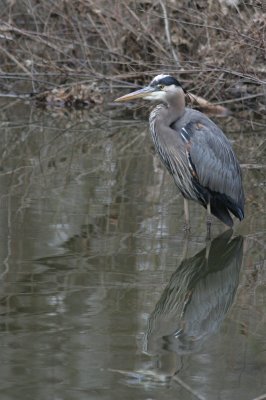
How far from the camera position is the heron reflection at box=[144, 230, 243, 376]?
5.40 m

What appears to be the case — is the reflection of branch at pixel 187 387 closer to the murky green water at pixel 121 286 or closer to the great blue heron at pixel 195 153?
the murky green water at pixel 121 286

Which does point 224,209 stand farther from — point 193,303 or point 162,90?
point 193,303

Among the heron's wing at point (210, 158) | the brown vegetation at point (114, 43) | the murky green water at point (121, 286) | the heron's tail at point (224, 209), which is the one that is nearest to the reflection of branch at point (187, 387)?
the murky green water at point (121, 286)

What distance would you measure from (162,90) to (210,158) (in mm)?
678

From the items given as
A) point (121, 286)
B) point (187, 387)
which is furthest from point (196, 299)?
point (187, 387)

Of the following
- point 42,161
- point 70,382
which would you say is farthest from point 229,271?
point 42,161

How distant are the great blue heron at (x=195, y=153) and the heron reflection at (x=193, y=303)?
450mm

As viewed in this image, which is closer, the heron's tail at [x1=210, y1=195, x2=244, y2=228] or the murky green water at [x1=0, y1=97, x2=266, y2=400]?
the murky green water at [x1=0, y1=97, x2=266, y2=400]

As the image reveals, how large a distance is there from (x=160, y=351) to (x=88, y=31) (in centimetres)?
1061

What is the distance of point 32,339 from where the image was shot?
544 centimetres

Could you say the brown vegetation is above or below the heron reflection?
above

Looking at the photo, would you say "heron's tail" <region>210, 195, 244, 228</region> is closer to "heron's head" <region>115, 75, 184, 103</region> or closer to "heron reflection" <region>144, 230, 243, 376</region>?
"heron reflection" <region>144, 230, 243, 376</region>

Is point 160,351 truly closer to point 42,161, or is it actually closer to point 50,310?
point 50,310

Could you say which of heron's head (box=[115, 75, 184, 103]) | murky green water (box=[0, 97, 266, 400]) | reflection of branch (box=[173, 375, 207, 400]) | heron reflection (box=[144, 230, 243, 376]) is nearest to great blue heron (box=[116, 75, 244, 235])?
heron's head (box=[115, 75, 184, 103])
